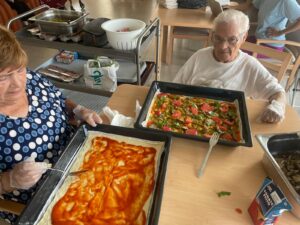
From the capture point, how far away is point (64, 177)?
3.02 ft

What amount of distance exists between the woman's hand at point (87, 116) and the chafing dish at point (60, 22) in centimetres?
86

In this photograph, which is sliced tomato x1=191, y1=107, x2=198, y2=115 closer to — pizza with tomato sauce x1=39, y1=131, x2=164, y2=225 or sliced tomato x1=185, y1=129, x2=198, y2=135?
sliced tomato x1=185, y1=129, x2=198, y2=135

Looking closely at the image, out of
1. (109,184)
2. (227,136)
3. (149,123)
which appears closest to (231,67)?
(227,136)

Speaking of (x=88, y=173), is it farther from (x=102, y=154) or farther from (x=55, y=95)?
(x=55, y=95)

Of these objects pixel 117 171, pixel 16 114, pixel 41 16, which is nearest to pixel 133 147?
pixel 117 171

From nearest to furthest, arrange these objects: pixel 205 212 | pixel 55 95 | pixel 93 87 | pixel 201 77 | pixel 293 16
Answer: pixel 205 212
pixel 55 95
pixel 201 77
pixel 93 87
pixel 293 16

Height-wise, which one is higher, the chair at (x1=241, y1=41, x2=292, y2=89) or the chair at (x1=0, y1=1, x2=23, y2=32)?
the chair at (x1=241, y1=41, x2=292, y2=89)

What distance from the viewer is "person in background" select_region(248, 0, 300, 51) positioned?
102 inches

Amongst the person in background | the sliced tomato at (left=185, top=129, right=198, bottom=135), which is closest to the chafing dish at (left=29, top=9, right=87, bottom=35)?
the sliced tomato at (left=185, top=129, right=198, bottom=135)

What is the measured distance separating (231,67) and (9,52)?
1226mm

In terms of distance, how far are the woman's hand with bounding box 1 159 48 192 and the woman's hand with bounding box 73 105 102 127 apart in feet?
0.90

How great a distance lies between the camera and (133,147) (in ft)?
3.43

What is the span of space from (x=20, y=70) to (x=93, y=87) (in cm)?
102

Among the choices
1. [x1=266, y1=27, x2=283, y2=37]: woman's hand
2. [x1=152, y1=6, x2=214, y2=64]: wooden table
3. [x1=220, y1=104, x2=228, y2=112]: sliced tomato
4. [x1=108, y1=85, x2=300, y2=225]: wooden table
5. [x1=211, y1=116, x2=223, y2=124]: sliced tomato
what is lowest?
[x1=266, y1=27, x2=283, y2=37]: woman's hand
